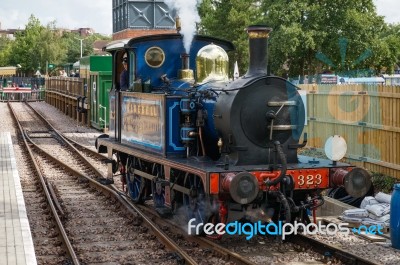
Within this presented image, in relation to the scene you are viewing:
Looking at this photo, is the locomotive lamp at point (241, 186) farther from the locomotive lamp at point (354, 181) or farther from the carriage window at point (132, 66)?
the carriage window at point (132, 66)

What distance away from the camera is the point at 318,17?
40500 mm

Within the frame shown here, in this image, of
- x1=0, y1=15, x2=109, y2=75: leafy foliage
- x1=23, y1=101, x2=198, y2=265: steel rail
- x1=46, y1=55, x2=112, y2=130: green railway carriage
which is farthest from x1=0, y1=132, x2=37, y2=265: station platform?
x1=0, y1=15, x2=109, y2=75: leafy foliage

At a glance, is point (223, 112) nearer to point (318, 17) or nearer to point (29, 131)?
point (29, 131)

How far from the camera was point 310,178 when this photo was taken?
8727mm

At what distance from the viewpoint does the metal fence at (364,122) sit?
1308cm

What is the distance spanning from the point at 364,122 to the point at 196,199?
6125 millimetres

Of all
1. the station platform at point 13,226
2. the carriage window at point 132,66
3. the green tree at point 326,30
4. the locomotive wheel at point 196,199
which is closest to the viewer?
the station platform at point 13,226

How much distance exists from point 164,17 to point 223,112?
2502 centimetres

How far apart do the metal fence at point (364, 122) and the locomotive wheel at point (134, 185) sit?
4728 millimetres

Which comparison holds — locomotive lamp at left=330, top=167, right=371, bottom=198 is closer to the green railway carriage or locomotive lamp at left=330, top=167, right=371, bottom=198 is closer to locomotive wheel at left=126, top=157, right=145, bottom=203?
locomotive wheel at left=126, top=157, right=145, bottom=203

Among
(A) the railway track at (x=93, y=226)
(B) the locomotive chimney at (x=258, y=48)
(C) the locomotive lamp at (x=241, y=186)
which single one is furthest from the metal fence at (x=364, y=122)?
(C) the locomotive lamp at (x=241, y=186)

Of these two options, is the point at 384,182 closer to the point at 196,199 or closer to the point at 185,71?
the point at 185,71

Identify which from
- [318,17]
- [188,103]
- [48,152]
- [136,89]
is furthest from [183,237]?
[318,17]

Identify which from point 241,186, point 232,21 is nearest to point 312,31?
point 232,21
